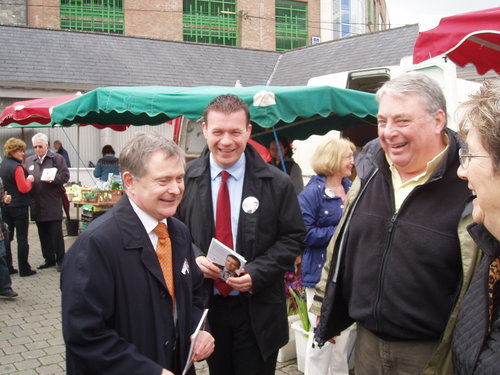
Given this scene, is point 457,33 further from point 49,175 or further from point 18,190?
point 18,190

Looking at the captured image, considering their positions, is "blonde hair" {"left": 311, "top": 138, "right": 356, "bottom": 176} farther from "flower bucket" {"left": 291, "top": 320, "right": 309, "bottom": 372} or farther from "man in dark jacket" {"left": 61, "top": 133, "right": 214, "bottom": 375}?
"man in dark jacket" {"left": 61, "top": 133, "right": 214, "bottom": 375}

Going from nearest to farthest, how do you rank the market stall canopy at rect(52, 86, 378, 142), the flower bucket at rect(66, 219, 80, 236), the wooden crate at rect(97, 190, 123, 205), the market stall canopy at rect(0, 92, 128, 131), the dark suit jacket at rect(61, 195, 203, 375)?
1. the dark suit jacket at rect(61, 195, 203, 375)
2. the market stall canopy at rect(52, 86, 378, 142)
3. the wooden crate at rect(97, 190, 123, 205)
4. the market stall canopy at rect(0, 92, 128, 131)
5. the flower bucket at rect(66, 219, 80, 236)

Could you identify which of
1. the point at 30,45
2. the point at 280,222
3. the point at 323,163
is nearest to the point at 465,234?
the point at 280,222

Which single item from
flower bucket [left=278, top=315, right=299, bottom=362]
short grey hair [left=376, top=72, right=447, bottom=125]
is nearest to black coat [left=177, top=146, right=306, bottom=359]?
short grey hair [left=376, top=72, right=447, bottom=125]

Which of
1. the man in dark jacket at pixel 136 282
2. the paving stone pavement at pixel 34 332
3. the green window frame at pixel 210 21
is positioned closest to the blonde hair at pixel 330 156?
the paving stone pavement at pixel 34 332

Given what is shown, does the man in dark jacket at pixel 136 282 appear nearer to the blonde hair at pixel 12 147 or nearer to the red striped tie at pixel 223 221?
the red striped tie at pixel 223 221

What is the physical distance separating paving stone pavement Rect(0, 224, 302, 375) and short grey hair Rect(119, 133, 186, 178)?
2.86 meters

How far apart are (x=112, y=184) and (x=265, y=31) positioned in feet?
76.7

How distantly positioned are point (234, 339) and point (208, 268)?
0.48m

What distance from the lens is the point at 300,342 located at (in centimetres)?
428

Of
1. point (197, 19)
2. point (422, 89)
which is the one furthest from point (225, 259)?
point (197, 19)

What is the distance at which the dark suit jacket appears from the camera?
1837 millimetres

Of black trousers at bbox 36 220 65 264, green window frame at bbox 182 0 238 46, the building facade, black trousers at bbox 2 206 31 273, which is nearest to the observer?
black trousers at bbox 2 206 31 273

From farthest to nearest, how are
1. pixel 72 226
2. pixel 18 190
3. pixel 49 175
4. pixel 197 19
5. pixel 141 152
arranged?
pixel 197 19 < pixel 72 226 < pixel 49 175 < pixel 18 190 < pixel 141 152
